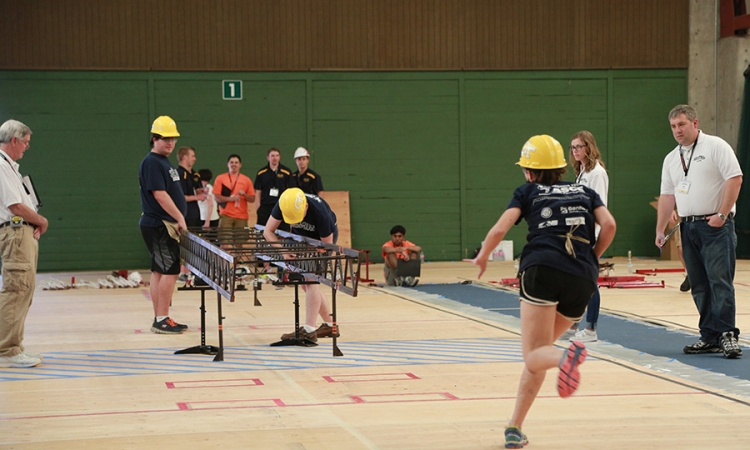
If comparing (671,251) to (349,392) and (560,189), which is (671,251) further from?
(560,189)

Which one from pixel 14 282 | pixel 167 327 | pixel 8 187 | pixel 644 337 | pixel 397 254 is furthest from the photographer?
pixel 397 254

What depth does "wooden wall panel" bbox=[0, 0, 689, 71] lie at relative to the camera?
16531 millimetres

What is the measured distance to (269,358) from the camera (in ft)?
24.9

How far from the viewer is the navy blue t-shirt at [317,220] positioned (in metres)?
8.16

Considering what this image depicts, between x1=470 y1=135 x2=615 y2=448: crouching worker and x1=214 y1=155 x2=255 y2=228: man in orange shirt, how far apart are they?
383 inches

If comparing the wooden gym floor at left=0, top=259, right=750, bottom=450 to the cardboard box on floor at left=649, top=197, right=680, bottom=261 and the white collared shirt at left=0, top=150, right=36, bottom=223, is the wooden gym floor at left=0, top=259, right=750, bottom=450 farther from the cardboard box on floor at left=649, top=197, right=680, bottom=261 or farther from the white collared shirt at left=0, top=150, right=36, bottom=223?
the cardboard box on floor at left=649, top=197, right=680, bottom=261

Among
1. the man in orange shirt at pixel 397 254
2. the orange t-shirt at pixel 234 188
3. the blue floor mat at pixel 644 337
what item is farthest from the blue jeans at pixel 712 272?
the orange t-shirt at pixel 234 188

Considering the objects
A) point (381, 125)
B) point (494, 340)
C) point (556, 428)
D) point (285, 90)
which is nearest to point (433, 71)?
point (381, 125)

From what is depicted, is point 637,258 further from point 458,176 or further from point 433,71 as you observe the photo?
point 433,71

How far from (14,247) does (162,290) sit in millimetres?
1997

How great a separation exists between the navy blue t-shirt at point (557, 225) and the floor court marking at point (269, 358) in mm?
2787

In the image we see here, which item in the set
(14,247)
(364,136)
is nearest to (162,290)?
(14,247)

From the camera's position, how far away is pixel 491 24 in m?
17.8

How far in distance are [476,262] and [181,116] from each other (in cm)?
A: 1318
